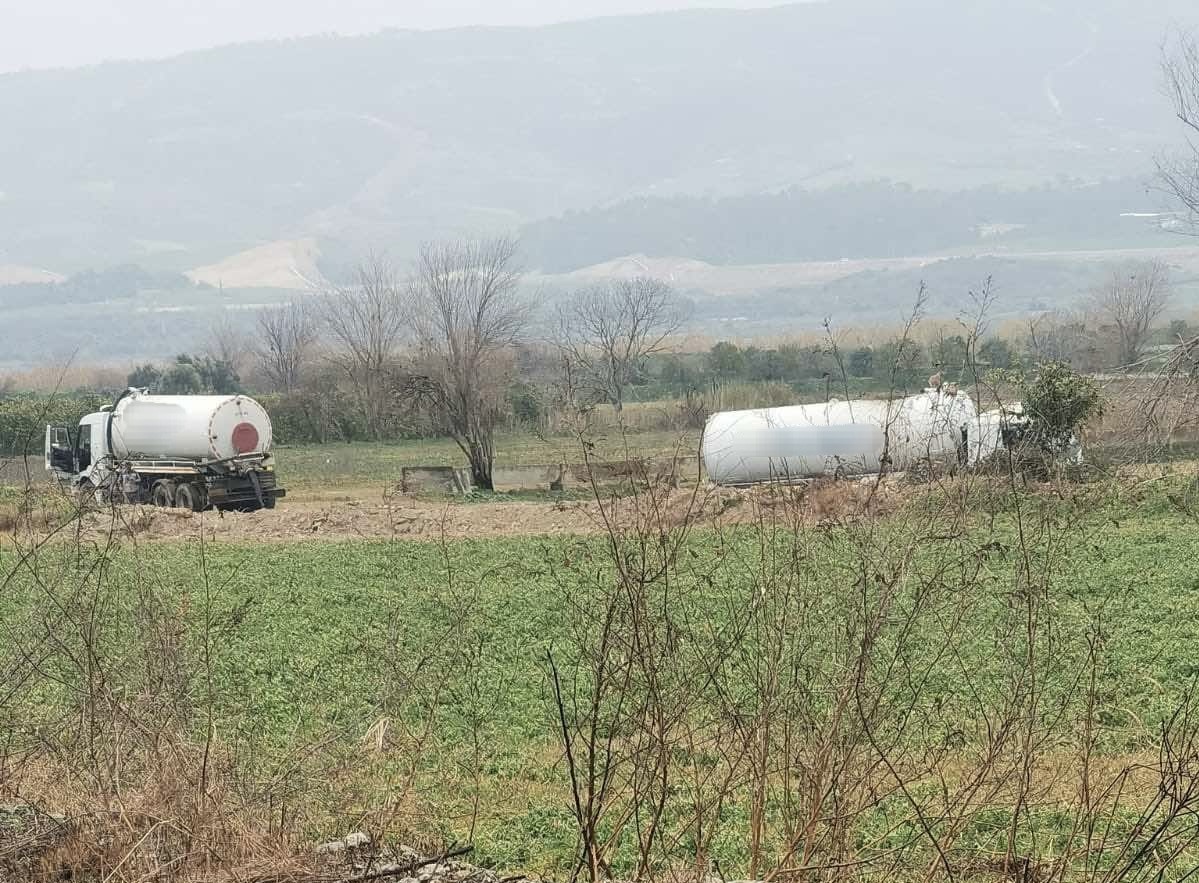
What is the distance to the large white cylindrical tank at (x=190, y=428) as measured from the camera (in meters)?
31.4

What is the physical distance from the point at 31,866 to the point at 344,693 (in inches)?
200

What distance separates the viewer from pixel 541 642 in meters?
13.3

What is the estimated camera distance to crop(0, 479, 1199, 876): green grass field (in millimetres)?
5852

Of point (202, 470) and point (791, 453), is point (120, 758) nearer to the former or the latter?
point (791, 453)

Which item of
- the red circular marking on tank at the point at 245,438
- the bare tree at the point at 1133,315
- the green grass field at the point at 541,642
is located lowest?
the green grass field at the point at 541,642

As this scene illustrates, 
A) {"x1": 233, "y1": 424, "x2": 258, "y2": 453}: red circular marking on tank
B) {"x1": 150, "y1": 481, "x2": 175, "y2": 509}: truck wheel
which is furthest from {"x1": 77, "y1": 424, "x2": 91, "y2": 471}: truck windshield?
{"x1": 233, "y1": 424, "x2": 258, "y2": 453}: red circular marking on tank

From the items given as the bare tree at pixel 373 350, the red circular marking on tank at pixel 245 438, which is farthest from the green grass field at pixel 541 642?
the bare tree at pixel 373 350

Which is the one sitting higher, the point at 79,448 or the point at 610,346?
the point at 610,346

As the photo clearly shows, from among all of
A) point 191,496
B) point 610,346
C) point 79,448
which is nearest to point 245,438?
point 191,496

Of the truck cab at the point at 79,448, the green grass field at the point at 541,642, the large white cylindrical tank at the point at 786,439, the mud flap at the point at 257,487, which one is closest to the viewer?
the green grass field at the point at 541,642

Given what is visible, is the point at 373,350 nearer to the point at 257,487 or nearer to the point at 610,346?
the point at 610,346

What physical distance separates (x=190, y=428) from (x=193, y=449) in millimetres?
492

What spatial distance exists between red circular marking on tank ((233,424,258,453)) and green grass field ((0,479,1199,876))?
11867 mm

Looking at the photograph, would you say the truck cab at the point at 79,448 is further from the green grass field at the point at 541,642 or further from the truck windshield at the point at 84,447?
the green grass field at the point at 541,642
